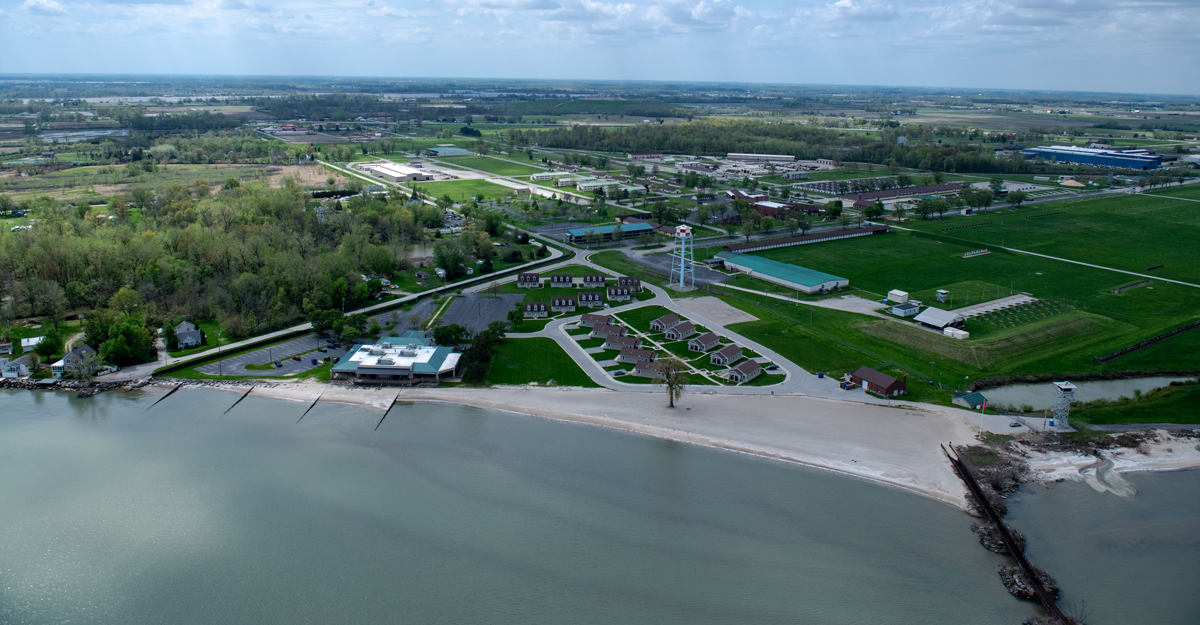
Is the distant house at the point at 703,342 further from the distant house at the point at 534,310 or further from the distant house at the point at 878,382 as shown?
the distant house at the point at 534,310

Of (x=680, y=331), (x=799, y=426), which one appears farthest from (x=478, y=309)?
(x=799, y=426)

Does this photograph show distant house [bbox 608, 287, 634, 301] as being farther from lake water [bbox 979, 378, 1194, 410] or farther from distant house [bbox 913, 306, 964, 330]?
lake water [bbox 979, 378, 1194, 410]

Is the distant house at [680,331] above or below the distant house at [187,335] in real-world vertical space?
above

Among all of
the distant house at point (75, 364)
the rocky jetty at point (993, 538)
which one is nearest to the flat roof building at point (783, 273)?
the rocky jetty at point (993, 538)

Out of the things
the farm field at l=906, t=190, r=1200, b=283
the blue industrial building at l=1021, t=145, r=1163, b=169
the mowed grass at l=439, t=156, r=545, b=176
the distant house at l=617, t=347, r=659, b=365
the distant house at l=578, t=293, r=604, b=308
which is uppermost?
the blue industrial building at l=1021, t=145, r=1163, b=169

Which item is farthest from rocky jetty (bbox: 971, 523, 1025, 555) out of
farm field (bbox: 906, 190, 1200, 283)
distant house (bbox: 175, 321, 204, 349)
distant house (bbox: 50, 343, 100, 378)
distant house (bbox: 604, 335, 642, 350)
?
farm field (bbox: 906, 190, 1200, 283)

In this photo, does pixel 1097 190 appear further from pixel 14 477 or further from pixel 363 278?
pixel 14 477
